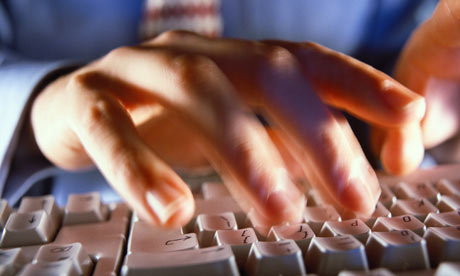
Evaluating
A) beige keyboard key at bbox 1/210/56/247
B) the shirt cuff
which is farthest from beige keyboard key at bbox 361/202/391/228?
the shirt cuff

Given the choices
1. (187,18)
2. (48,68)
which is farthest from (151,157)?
(187,18)

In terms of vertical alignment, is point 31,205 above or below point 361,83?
below

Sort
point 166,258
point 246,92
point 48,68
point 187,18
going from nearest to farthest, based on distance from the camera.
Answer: point 166,258 → point 246,92 → point 48,68 → point 187,18

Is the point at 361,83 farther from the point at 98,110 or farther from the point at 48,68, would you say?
the point at 48,68

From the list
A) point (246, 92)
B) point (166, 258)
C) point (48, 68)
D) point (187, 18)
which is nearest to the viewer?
point (166, 258)

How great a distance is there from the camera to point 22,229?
0.29 m

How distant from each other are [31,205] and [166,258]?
0.15 metres

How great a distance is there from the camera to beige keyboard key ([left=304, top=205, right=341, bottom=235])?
29 centimetres

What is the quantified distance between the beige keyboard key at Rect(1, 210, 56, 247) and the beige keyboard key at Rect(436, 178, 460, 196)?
0.31 meters

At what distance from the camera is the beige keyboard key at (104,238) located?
264mm

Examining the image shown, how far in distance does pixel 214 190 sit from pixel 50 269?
0.16 m

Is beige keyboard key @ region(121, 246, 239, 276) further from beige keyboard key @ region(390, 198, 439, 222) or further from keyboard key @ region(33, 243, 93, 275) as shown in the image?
beige keyboard key @ region(390, 198, 439, 222)

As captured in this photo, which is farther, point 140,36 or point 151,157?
point 140,36

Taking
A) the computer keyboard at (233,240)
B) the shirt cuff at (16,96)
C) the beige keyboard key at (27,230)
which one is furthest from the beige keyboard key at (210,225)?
the shirt cuff at (16,96)
